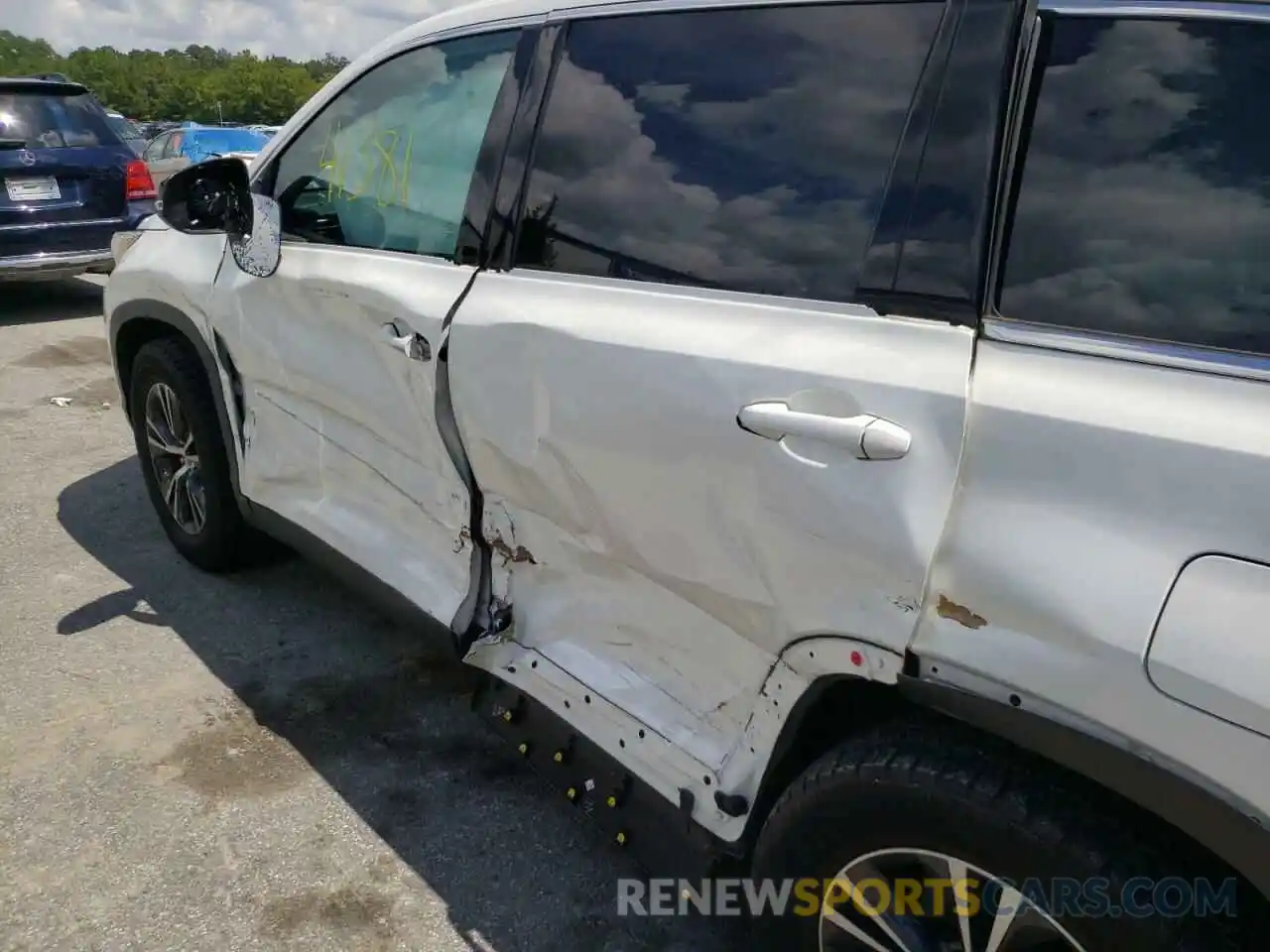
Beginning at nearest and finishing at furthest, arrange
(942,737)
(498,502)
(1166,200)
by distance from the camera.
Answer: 1. (1166,200)
2. (942,737)
3. (498,502)

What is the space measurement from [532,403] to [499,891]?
46.7 inches

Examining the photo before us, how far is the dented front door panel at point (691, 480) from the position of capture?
1.49 meters

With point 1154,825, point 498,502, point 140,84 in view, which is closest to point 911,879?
point 1154,825

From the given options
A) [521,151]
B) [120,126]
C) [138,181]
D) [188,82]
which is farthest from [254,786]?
[188,82]

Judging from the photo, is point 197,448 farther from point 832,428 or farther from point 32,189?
point 32,189

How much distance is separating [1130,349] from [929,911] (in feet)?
2.95

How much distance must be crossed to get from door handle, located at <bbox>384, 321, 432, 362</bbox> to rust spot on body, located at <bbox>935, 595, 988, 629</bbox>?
4.41ft

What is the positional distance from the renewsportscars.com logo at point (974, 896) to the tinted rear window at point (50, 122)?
316 inches

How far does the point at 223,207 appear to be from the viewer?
303cm

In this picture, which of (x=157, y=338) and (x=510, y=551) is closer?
(x=510, y=551)

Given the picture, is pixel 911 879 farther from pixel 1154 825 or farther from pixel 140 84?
pixel 140 84

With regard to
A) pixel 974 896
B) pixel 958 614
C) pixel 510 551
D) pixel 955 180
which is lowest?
pixel 974 896

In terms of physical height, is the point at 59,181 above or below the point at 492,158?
below

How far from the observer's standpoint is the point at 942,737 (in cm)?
153
